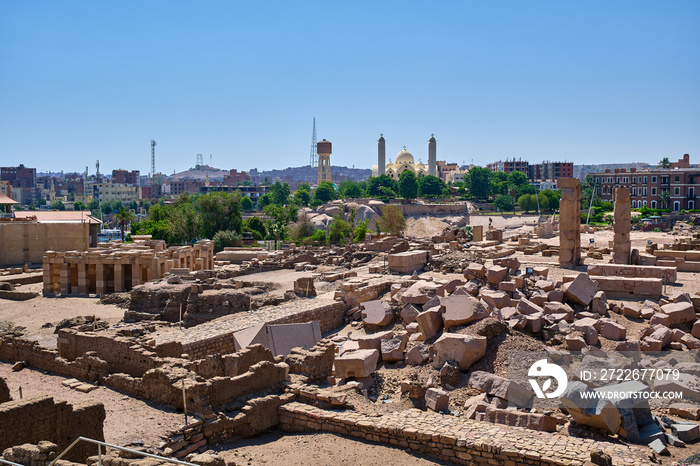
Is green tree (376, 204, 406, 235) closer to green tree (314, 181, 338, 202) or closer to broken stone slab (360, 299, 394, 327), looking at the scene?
broken stone slab (360, 299, 394, 327)

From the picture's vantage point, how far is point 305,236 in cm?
5112

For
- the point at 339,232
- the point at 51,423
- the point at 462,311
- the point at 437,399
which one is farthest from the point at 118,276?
the point at 339,232

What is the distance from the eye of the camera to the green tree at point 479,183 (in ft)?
297

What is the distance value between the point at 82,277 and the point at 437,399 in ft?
60.5

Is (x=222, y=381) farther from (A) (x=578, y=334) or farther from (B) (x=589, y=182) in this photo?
(B) (x=589, y=182)

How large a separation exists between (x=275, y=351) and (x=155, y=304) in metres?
6.07

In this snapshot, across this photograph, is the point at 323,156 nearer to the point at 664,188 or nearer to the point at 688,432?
the point at 664,188

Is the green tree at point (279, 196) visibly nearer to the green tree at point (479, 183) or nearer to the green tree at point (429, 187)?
the green tree at point (429, 187)

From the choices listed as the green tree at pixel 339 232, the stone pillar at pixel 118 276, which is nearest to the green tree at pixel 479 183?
the green tree at pixel 339 232

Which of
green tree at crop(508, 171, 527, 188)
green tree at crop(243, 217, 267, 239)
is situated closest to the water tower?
green tree at crop(508, 171, 527, 188)

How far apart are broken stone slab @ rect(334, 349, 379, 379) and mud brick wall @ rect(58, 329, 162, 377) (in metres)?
3.49

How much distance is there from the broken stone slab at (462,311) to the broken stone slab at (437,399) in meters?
2.76

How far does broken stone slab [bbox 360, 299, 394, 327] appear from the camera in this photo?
15.8 m

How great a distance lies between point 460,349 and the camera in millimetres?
12109
